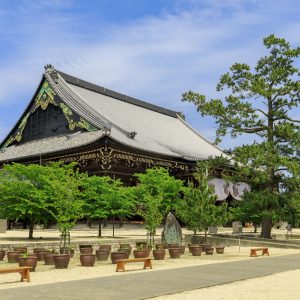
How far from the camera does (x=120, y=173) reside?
1914 inches

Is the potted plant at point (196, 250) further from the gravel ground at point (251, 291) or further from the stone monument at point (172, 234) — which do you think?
the gravel ground at point (251, 291)

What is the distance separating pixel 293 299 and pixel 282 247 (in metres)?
18.3

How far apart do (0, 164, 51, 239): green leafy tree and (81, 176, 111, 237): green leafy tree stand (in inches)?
163

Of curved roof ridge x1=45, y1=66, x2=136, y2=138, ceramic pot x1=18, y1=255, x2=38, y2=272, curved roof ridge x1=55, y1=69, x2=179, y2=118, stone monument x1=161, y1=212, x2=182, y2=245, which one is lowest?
ceramic pot x1=18, y1=255, x2=38, y2=272

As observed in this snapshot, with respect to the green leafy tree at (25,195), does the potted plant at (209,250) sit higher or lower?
lower

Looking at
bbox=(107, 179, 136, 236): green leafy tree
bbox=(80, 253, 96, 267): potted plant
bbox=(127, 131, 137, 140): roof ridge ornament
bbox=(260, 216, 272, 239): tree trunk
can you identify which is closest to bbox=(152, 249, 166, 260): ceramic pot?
bbox=(80, 253, 96, 267): potted plant

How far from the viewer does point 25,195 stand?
28.0m

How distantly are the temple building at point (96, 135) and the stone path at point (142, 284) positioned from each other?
3043 cm

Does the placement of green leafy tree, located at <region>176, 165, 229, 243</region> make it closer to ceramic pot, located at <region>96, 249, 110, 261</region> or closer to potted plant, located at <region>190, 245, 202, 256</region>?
potted plant, located at <region>190, 245, 202, 256</region>

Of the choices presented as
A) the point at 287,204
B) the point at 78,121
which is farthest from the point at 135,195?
the point at 78,121

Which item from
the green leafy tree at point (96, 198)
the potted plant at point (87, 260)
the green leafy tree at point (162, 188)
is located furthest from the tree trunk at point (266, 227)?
the potted plant at point (87, 260)

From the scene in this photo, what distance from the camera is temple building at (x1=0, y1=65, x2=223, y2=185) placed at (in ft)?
158

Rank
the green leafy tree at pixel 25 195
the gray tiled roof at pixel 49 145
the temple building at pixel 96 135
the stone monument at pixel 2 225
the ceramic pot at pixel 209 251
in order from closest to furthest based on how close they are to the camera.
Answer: the ceramic pot at pixel 209 251
the green leafy tree at pixel 25 195
the stone monument at pixel 2 225
the temple building at pixel 96 135
the gray tiled roof at pixel 49 145

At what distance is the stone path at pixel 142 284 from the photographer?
34.2 feet
